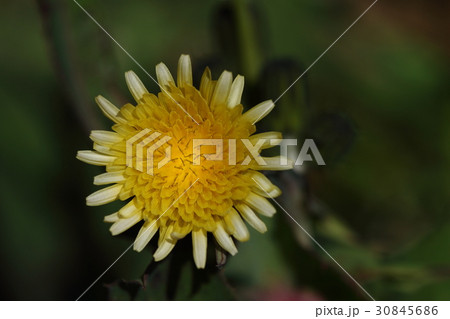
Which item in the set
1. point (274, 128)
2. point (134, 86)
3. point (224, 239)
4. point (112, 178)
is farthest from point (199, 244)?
point (274, 128)

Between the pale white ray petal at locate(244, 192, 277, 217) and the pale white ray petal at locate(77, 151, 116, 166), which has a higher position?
the pale white ray petal at locate(77, 151, 116, 166)

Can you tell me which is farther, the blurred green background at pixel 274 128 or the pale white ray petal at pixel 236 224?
the blurred green background at pixel 274 128

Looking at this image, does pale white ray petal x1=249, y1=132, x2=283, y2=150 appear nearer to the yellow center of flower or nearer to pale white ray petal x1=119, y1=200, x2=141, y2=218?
the yellow center of flower

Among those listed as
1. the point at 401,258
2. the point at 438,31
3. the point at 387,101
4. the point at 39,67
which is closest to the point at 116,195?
the point at 401,258

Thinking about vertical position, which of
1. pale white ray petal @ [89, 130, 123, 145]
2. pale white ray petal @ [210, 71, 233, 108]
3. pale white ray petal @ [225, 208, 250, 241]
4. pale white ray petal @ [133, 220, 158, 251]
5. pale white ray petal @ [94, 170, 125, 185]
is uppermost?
pale white ray petal @ [210, 71, 233, 108]

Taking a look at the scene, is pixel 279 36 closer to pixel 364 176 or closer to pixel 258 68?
pixel 258 68

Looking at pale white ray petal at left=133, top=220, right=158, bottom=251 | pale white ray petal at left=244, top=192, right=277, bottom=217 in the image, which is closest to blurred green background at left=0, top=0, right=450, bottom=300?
pale white ray petal at left=133, top=220, right=158, bottom=251

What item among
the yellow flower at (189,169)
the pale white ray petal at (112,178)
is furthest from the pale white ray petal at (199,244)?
the pale white ray petal at (112,178)

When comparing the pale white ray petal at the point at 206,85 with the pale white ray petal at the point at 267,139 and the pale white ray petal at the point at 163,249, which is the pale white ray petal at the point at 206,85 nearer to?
the pale white ray petal at the point at 267,139
